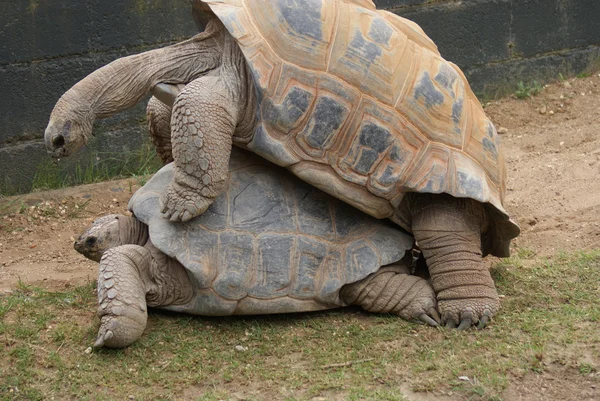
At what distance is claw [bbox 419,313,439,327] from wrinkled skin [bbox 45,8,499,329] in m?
0.06

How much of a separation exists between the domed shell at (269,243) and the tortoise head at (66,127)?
0.48 m

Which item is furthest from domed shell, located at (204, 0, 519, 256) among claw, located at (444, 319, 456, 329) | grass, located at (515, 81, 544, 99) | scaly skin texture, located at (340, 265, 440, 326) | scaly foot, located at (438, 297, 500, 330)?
grass, located at (515, 81, 544, 99)

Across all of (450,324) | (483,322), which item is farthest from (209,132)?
(483,322)

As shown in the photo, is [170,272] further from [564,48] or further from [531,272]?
[564,48]

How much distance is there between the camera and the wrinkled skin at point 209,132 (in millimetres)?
4242

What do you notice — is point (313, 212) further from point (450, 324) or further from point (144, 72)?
point (144, 72)

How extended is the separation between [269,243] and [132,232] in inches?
31.5

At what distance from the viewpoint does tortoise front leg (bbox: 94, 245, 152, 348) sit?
163 inches

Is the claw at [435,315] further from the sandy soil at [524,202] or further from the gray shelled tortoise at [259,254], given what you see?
the sandy soil at [524,202]

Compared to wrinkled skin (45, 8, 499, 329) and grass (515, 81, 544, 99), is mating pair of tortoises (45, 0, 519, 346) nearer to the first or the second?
wrinkled skin (45, 8, 499, 329)

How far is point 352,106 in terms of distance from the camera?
4.36 metres

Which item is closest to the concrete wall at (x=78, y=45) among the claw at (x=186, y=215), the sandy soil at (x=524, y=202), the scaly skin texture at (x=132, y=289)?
the sandy soil at (x=524, y=202)

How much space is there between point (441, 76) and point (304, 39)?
0.79 m

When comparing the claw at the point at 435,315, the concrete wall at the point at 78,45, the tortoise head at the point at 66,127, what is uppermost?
the tortoise head at the point at 66,127
